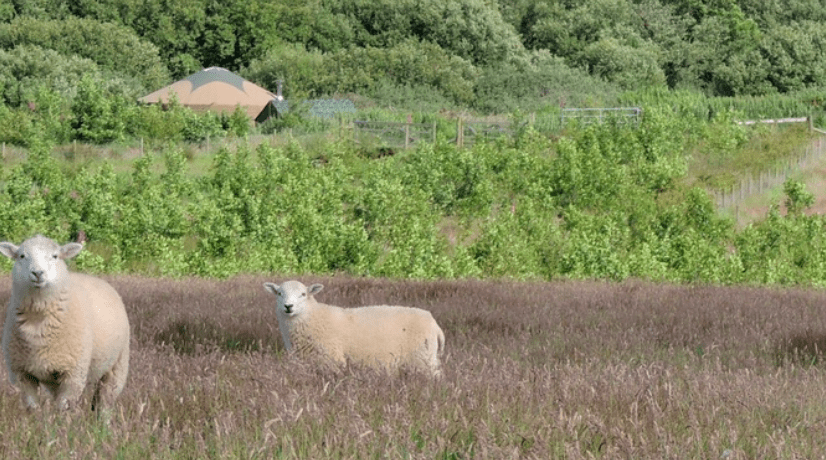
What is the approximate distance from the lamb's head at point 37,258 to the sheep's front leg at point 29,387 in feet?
1.46

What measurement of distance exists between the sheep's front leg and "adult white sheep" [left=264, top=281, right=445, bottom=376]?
1678 millimetres

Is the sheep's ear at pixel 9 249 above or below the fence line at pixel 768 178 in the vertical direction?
above

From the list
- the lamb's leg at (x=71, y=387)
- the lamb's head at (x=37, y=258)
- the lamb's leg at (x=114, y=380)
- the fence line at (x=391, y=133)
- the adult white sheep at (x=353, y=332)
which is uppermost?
the lamb's head at (x=37, y=258)

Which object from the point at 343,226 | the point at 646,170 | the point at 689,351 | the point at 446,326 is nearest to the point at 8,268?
the point at 343,226

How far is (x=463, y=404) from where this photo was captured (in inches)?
161

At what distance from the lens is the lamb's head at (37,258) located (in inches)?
165

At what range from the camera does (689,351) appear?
21.7ft

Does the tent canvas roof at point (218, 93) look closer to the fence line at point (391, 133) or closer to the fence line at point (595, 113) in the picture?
the fence line at point (391, 133)

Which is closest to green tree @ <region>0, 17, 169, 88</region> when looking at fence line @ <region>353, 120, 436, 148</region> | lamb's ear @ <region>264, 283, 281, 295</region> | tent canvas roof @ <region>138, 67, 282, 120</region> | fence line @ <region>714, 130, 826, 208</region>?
tent canvas roof @ <region>138, 67, 282, 120</region>

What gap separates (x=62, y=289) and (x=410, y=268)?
48.0ft

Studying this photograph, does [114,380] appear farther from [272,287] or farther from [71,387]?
[272,287]

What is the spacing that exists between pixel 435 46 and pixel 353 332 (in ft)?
203

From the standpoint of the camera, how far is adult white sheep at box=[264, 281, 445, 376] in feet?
19.6

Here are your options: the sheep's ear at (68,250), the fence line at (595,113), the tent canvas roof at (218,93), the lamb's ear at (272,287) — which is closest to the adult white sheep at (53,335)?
the sheep's ear at (68,250)
